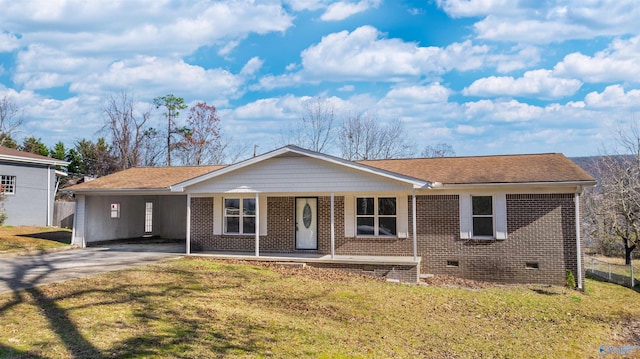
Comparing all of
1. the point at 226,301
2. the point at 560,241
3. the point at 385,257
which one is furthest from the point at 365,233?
the point at 226,301

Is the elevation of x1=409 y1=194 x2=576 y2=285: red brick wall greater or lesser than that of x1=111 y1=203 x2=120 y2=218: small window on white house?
lesser

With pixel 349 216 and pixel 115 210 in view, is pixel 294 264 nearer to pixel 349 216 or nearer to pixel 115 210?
pixel 349 216

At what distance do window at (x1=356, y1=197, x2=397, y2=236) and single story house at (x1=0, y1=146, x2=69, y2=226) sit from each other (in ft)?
64.3

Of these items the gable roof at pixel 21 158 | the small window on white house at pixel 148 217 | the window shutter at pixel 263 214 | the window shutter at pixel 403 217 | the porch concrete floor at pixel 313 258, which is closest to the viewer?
the porch concrete floor at pixel 313 258

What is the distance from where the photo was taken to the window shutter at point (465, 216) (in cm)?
1491

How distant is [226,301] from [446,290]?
614 cm

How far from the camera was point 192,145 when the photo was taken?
41.7 meters

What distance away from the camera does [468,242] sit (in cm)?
1492

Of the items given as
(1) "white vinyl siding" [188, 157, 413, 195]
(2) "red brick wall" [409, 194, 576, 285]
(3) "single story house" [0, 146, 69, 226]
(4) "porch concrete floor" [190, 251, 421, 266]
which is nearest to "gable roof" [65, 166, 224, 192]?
(1) "white vinyl siding" [188, 157, 413, 195]

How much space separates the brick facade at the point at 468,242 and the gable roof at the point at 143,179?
5.10 meters

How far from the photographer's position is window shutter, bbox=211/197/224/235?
17.4m

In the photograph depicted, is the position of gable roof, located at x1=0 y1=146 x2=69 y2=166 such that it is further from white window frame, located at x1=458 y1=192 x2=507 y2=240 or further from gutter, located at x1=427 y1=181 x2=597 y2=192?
white window frame, located at x1=458 y1=192 x2=507 y2=240

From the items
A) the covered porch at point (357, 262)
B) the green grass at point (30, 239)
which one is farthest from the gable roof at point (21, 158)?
the covered porch at point (357, 262)

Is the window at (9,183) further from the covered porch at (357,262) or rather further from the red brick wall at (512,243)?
the red brick wall at (512,243)
